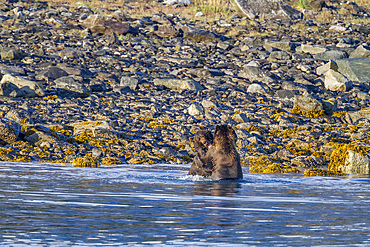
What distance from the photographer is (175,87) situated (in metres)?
22.0

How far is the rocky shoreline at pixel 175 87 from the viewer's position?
15.1 m

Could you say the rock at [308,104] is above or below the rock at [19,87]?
below

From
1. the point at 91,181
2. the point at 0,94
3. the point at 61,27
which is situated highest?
the point at 61,27

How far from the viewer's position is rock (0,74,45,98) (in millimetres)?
19328

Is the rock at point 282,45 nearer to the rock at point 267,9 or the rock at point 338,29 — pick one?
the rock at point 338,29

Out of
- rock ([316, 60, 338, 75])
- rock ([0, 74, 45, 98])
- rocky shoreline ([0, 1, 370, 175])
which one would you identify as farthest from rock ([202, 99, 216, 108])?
rock ([316, 60, 338, 75])

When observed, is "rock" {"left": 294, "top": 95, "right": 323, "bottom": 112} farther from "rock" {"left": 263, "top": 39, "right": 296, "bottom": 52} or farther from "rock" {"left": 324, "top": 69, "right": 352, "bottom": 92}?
A: "rock" {"left": 263, "top": 39, "right": 296, "bottom": 52}

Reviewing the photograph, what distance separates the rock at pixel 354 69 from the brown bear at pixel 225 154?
15029mm

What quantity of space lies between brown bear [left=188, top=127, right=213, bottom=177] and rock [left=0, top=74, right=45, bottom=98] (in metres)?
10.5

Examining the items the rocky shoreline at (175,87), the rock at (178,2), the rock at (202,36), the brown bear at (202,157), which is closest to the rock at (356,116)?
the rocky shoreline at (175,87)

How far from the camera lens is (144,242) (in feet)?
15.3

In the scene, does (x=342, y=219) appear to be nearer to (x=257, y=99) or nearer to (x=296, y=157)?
(x=296, y=157)

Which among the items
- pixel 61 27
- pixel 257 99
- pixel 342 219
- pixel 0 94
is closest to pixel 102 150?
pixel 0 94

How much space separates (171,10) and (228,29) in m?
5.18
